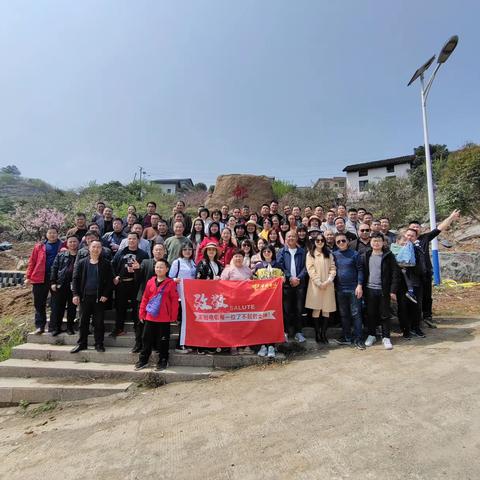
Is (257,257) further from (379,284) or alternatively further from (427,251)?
(427,251)

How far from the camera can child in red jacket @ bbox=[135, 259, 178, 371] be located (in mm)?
4970

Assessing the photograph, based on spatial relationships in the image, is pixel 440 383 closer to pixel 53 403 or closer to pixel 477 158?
pixel 53 403

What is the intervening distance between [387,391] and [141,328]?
3600mm

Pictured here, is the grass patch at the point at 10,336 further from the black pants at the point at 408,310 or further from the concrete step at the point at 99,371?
the black pants at the point at 408,310

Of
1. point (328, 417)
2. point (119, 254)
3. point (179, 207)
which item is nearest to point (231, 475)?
point (328, 417)

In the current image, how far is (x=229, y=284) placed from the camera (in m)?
5.48

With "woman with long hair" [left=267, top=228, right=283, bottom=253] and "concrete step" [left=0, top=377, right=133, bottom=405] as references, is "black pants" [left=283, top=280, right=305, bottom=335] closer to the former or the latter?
"woman with long hair" [left=267, top=228, right=283, bottom=253]

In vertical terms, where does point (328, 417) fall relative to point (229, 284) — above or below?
below

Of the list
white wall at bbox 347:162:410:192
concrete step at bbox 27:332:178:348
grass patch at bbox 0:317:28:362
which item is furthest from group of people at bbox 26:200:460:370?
white wall at bbox 347:162:410:192

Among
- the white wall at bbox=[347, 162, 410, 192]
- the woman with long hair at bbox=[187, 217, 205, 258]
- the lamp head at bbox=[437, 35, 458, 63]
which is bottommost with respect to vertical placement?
the woman with long hair at bbox=[187, 217, 205, 258]

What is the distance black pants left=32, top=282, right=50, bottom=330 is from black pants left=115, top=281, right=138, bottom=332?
1402mm

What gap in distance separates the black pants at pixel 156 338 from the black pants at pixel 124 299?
681 millimetres

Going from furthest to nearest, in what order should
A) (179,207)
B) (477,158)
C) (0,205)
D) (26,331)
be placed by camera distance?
(0,205)
(477,158)
(179,207)
(26,331)

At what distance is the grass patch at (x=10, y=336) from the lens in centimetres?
621
